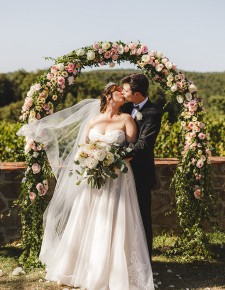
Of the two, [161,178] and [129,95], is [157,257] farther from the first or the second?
[129,95]

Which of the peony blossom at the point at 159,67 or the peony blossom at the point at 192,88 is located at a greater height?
the peony blossom at the point at 159,67

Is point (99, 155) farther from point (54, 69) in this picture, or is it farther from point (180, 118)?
point (180, 118)

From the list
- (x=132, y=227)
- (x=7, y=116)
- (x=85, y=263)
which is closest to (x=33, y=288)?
(x=85, y=263)

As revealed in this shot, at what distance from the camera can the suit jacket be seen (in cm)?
532

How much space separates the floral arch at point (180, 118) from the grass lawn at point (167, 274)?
0.79 feet

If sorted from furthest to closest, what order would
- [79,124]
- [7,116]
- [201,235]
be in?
1. [7,116]
2. [201,235]
3. [79,124]

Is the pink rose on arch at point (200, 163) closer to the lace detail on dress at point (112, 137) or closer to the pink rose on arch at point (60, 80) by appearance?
the lace detail on dress at point (112, 137)

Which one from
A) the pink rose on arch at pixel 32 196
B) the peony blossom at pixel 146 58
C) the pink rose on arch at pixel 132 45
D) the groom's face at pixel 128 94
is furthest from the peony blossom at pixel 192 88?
the pink rose on arch at pixel 32 196

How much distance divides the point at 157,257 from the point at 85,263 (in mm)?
1512

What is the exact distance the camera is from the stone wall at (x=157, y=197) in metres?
6.86

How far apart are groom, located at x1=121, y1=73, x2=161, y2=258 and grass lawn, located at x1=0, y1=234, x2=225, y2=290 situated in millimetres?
498

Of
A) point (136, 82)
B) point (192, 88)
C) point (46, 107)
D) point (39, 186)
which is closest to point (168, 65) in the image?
point (192, 88)

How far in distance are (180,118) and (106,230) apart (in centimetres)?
195

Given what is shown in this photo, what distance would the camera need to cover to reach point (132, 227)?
5254mm
